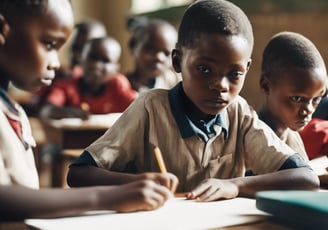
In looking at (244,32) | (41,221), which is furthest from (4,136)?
(244,32)

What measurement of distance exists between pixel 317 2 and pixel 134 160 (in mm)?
2780

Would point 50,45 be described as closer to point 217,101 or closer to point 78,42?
point 217,101

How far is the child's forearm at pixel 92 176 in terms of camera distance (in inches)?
48.9

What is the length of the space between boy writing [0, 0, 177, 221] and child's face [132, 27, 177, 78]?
2.94 m

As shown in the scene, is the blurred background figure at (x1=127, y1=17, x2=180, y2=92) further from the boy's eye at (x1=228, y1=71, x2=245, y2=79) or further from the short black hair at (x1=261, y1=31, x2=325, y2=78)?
the boy's eye at (x1=228, y1=71, x2=245, y2=79)

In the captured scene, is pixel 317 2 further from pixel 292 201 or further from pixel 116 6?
pixel 116 6

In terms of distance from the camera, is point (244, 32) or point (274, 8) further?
point (274, 8)

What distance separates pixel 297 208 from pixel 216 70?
51 cm

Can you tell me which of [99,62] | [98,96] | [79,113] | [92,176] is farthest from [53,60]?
[99,62]

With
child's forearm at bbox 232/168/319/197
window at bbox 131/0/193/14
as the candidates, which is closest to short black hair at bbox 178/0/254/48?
child's forearm at bbox 232/168/319/197

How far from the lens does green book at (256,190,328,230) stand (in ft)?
2.96

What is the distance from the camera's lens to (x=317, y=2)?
3869mm

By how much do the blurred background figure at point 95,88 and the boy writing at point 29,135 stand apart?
7.98ft

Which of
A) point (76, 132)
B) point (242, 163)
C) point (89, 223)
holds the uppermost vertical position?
point (89, 223)
